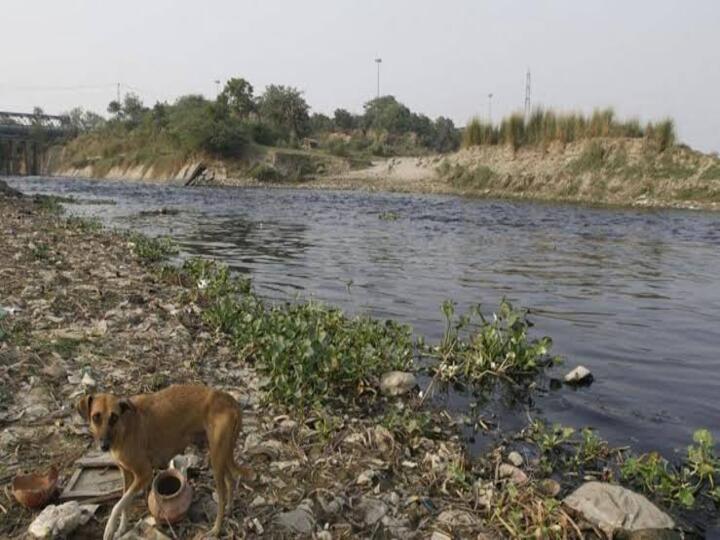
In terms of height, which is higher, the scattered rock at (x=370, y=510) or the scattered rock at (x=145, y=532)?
the scattered rock at (x=145, y=532)

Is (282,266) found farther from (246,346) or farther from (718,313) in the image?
(718,313)

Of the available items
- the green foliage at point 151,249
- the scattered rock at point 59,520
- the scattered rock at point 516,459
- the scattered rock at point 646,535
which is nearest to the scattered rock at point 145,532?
the scattered rock at point 59,520

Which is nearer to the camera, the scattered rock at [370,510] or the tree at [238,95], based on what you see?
the scattered rock at [370,510]

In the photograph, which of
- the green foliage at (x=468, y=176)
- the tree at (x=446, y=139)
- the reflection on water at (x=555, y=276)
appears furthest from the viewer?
the tree at (x=446, y=139)

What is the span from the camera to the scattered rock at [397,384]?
20.7 feet

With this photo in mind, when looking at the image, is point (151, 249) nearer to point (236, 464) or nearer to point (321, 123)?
point (236, 464)

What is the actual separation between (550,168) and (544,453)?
3742cm

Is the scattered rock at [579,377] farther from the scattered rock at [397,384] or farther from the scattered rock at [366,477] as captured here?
the scattered rock at [366,477]

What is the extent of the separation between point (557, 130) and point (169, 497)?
42027 millimetres

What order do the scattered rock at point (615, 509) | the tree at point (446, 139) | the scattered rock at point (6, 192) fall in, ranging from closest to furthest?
1. the scattered rock at point (615, 509)
2. the scattered rock at point (6, 192)
3. the tree at point (446, 139)

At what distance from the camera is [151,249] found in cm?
1363

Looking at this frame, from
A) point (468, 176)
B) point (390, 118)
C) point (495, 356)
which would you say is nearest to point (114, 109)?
point (390, 118)

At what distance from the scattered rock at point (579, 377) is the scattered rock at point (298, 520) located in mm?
4034

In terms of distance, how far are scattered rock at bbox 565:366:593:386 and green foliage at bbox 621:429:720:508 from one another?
6.65 feet
